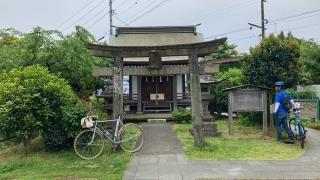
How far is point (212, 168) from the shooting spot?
9.32 metres

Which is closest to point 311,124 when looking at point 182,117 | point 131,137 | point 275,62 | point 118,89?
point 275,62

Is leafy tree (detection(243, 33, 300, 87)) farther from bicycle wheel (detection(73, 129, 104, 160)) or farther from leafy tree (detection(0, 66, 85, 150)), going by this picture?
bicycle wheel (detection(73, 129, 104, 160))

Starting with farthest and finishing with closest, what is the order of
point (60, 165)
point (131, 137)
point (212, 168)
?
point (131, 137) < point (60, 165) < point (212, 168)

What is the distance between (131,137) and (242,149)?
3.32 m

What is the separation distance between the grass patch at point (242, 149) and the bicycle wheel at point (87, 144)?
2.52 m

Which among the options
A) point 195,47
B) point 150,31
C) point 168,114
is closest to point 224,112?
point 168,114

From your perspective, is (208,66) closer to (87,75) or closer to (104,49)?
(104,49)

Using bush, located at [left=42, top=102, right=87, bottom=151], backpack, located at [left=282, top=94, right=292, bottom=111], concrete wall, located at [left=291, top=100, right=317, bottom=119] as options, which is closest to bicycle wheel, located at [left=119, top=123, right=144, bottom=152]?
bush, located at [left=42, top=102, right=87, bottom=151]

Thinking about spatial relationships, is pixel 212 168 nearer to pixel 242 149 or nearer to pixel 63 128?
pixel 242 149

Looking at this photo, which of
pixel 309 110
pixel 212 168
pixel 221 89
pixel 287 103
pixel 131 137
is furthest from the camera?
pixel 221 89

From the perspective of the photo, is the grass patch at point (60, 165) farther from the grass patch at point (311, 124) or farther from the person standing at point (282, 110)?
the grass patch at point (311, 124)

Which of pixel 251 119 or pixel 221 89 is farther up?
pixel 221 89

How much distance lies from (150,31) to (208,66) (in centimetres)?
1373

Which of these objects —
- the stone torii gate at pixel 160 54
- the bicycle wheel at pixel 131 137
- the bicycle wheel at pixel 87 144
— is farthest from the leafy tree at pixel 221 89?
the bicycle wheel at pixel 87 144
